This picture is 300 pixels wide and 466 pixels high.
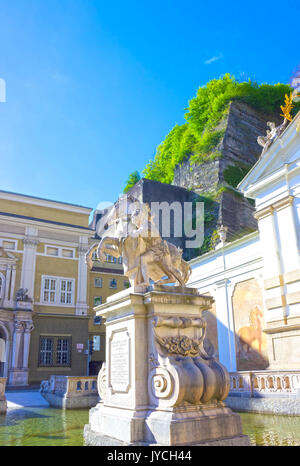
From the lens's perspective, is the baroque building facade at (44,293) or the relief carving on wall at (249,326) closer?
the relief carving on wall at (249,326)

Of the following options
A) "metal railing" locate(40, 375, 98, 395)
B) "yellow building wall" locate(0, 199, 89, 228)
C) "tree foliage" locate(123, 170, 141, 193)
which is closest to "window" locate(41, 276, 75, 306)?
"yellow building wall" locate(0, 199, 89, 228)

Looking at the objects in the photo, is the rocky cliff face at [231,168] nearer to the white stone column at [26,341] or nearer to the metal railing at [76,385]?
the white stone column at [26,341]

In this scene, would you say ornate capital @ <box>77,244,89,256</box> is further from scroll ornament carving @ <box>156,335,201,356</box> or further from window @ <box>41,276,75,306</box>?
scroll ornament carving @ <box>156,335,201,356</box>

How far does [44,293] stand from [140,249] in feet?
85.0

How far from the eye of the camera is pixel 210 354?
585 centimetres

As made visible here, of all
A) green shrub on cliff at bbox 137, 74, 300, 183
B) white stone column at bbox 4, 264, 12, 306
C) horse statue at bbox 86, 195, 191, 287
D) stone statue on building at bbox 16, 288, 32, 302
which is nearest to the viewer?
horse statue at bbox 86, 195, 191, 287

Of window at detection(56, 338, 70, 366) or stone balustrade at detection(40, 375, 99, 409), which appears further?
window at detection(56, 338, 70, 366)

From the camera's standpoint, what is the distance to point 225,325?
1984 centimetres

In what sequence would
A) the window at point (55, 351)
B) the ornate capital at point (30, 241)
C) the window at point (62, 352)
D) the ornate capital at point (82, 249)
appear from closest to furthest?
the window at point (55, 351)
the window at point (62, 352)
the ornate capital at point (30, 241)
the ornate capital at point (82, 249)

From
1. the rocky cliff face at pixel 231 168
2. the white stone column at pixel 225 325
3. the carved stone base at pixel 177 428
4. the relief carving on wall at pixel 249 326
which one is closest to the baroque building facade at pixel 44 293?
the rocky cliff face at pixel 231 168

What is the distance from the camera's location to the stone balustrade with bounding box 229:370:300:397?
35.4ft

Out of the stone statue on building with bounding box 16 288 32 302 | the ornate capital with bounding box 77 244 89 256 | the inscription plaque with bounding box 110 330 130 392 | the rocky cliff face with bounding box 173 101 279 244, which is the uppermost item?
the rocky cliff face with bounding box 173 101 279 244

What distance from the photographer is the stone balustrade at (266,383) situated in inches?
425

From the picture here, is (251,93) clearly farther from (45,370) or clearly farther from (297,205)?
(45,370)
